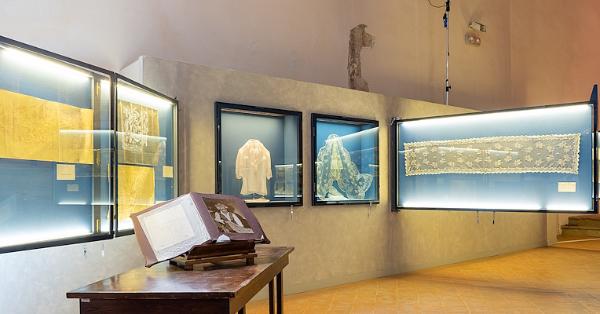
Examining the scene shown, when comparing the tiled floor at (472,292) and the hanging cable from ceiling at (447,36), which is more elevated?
the hanging cable from ceiling at (447,36)

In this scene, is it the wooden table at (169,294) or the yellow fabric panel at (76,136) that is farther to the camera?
the yellow fabric panel at (76,136)

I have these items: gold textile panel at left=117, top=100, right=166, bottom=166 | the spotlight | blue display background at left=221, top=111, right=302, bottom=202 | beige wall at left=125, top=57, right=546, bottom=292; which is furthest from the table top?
the spotlight

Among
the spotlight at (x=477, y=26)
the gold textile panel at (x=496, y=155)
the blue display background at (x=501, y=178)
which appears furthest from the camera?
the spotlight at (x=477, y=26)

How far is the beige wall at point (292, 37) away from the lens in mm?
5675

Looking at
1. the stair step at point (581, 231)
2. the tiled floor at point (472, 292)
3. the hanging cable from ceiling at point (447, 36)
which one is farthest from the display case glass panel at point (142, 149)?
the stair step at point (581, 231)

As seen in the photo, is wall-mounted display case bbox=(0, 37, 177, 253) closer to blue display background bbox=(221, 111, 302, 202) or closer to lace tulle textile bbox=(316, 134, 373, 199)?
blue display background bbox=(221, 111, 302, 202)

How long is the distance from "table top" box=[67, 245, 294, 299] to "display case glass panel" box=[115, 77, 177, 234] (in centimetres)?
144

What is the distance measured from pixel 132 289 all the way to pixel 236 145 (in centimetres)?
390

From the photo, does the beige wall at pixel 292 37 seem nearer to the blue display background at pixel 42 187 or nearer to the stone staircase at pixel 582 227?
the blue display background at pixel 42 187

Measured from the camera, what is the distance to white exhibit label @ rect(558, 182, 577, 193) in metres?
6.10

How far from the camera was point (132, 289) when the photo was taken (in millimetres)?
2186

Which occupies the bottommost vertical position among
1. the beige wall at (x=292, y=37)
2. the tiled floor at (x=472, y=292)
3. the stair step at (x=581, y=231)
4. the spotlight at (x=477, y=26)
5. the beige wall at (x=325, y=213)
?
the stair step at (x=581, y=231)

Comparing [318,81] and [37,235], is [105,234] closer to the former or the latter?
[37,235]

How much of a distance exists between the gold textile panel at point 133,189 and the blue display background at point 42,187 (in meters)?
0.30
